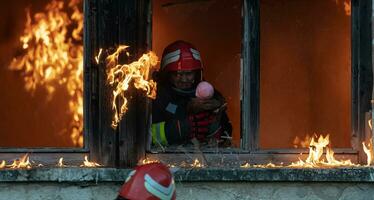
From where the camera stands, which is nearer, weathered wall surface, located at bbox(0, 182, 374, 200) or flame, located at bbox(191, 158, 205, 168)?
weathered wall surface, located at bbox(0, 182, 374, 200)

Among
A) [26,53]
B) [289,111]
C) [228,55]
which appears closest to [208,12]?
[228,55]

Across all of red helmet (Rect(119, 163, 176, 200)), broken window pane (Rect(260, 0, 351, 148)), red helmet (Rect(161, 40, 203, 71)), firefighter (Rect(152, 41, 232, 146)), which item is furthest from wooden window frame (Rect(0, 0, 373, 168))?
red helmet (Rect(119, 163, 176, 200))

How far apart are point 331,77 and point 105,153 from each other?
2115 millimetres

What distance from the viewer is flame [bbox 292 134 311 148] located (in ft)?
22.4

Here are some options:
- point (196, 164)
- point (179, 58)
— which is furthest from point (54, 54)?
point (196, 164)

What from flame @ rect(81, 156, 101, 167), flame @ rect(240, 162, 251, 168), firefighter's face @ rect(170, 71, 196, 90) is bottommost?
flame @ rect(240, 162, 251, 168)

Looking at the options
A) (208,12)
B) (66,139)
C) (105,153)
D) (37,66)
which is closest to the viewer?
(105,153)

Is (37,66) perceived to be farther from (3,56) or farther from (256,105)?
(256,105)

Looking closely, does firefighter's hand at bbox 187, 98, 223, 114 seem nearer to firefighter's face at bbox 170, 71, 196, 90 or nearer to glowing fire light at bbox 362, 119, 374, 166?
firefighter's face at bbox 170, 71, 196, 90

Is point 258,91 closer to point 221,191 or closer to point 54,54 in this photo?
point 221,191

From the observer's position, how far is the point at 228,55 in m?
7.50

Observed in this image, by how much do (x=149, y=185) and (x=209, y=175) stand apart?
193 cm

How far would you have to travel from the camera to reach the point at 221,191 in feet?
20.1

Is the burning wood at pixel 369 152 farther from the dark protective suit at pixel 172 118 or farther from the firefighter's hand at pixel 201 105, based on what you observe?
the firefighter's hand at pixel 201 105
